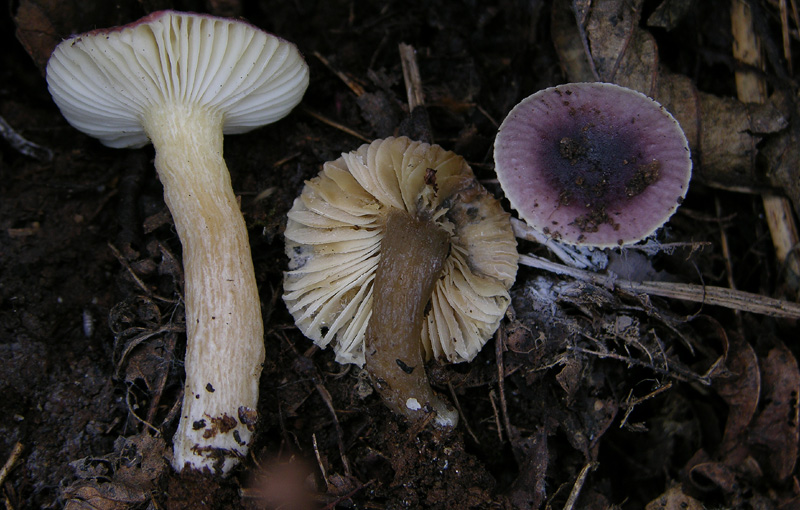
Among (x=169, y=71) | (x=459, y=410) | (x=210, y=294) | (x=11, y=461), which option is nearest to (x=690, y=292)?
(x=459, y=410)

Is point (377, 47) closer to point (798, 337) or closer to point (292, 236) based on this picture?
point (292, 236)

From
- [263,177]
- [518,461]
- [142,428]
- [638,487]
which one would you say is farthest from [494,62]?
[142,428]

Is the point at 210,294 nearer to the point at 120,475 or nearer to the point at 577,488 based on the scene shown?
the point at 120,475

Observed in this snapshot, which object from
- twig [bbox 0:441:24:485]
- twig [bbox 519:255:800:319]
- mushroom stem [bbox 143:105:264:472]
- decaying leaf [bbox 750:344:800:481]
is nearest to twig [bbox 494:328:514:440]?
twig [bbox 519:255:800:319]

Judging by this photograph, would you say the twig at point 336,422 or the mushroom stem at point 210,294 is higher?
the mushroom stem at point 210,294

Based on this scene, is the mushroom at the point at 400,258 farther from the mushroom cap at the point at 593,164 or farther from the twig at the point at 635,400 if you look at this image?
the twig at the point at 635,400

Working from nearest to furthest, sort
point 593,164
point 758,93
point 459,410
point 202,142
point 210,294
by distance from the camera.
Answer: point 593,164 → point 210,294 → point 202,142 → point 459,410 → point 758,93

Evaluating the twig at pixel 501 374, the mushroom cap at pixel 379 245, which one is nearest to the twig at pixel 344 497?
the mushroom cap at pixel 379 245
